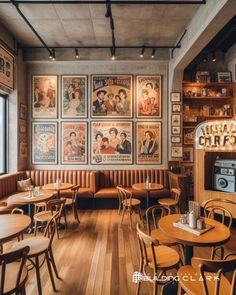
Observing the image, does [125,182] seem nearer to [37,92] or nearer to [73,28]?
[37,92]

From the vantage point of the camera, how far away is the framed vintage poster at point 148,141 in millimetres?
6121

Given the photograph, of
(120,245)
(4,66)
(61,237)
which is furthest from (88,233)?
(4,66)

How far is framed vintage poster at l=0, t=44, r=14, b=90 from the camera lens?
15.8 ft

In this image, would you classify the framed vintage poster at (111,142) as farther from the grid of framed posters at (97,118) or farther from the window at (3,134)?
the window at (3,134)

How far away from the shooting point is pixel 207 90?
6047mm

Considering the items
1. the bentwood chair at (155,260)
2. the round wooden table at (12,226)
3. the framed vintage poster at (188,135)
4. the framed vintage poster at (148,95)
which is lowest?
the bentwood chair at (155,260)

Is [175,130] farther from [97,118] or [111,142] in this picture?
[97,118]

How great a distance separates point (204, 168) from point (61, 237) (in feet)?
10.6

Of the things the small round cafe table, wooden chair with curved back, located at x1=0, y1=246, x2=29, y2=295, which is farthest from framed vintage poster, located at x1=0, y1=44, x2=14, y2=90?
wooden chair with curved back, located at x1=0, y1=246, x2=29, y2=295

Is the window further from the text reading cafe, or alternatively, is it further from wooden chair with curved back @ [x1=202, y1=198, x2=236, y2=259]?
wooden chair with curved back @ [x1=202, y1=198, x2=236, y2=259]

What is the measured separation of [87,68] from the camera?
241 inches

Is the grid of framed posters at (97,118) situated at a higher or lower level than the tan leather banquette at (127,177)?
higher

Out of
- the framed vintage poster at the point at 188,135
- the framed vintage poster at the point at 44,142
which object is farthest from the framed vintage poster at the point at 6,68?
the framed vintage poster at the point at 188,135

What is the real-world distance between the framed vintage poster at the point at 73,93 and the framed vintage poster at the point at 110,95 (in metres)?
0.24
